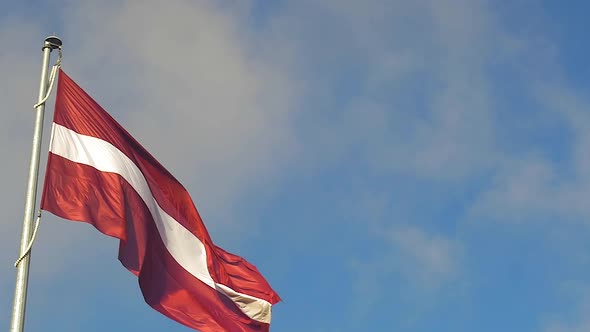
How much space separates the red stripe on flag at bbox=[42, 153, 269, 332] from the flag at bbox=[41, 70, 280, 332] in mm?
21

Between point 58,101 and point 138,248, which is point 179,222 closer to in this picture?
point 138,248

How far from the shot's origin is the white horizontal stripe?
20609mm

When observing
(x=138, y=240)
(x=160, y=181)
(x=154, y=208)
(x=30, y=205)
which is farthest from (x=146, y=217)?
(x=30, y=205)

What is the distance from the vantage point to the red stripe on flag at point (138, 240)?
64.8 ft

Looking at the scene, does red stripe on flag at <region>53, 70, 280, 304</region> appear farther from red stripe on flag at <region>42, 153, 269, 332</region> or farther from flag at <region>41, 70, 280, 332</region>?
red stripe on flag at <region>42, 153, 269, 332</region>

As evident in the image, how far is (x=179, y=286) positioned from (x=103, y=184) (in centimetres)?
290

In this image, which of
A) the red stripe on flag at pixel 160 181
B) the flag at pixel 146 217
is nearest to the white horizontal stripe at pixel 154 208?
the flag at pixel 146 217

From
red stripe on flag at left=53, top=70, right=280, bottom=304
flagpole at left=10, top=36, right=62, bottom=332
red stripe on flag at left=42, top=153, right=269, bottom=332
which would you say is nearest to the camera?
flagpole at left=10, top=36, right=62, bottom=332

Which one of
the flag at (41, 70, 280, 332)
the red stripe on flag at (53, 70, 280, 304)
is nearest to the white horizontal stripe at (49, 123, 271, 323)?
the flag at (41, 70, 280, 332)

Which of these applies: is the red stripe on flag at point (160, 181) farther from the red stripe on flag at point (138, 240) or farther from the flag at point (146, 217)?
the red stripe on flag at point (138, 240)

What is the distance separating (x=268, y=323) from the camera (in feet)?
77.0

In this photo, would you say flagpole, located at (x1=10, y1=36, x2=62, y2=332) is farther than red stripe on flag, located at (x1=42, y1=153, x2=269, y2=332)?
No

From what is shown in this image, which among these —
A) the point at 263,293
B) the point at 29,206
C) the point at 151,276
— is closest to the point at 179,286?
the point at 151,276

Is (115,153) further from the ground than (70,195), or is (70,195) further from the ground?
(115,153)
